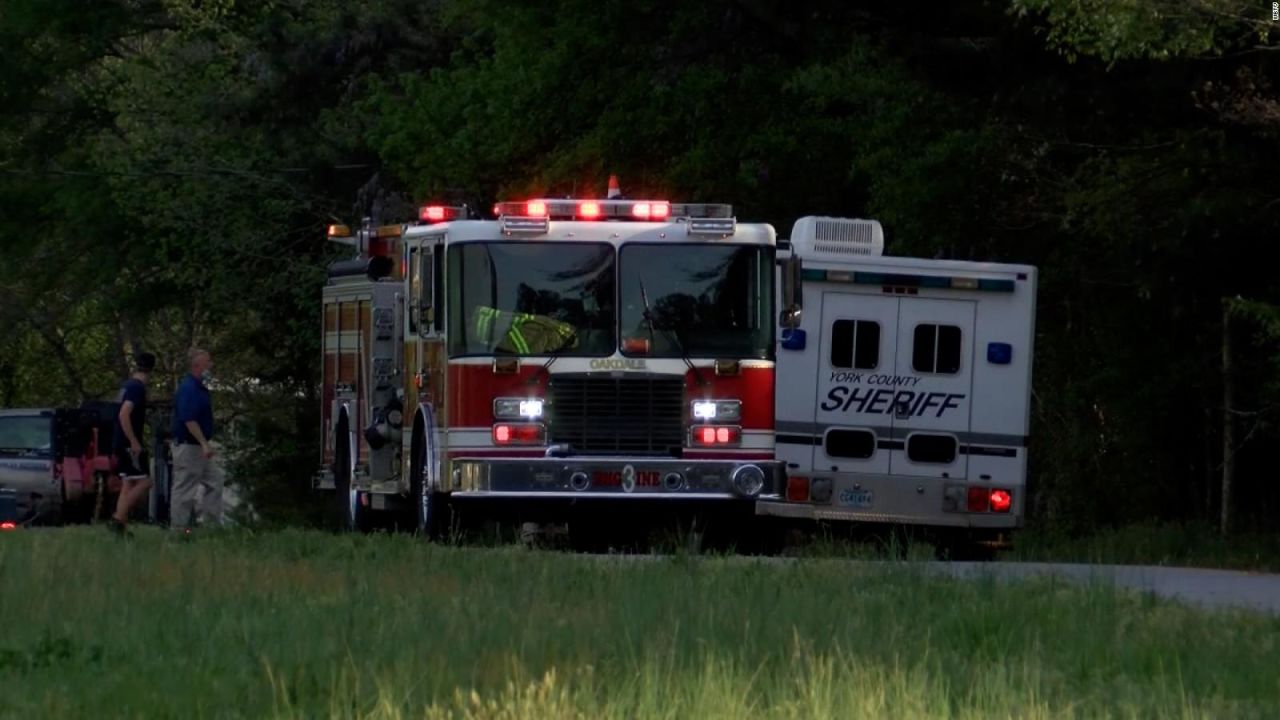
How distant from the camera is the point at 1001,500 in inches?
892

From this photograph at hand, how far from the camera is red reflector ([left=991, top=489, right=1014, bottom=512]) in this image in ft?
74.2

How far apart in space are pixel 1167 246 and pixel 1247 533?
5.04m

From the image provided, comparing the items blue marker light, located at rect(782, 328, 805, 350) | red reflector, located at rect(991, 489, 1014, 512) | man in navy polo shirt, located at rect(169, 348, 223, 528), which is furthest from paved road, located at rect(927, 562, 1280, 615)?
man in navy polo shirt, located at rect(169, 348, 223, 528)

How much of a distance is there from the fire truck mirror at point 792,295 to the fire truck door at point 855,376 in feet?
8.70

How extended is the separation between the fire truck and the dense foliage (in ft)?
11.1

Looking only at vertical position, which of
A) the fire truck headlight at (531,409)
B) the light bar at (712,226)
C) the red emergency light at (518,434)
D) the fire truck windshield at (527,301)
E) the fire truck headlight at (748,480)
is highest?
the light bar at (712,226)

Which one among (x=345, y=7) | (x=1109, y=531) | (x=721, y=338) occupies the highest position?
(x=345, y=7)

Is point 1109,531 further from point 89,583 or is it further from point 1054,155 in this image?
point 89,583

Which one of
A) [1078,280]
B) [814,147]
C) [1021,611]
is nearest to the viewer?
[1021,611]

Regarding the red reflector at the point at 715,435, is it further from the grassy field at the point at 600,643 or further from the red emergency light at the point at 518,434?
the grassy field at the point at 600,643

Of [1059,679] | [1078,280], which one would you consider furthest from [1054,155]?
[1059,679]

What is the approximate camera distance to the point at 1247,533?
2744cm

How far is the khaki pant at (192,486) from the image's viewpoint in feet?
71.5

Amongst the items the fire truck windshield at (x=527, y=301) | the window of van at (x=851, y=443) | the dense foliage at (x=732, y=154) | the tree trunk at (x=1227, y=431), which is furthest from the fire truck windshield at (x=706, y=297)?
the tree trunk at (x=1227, y=431)
